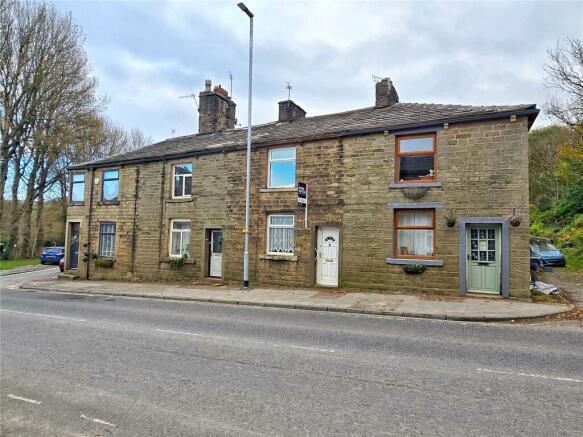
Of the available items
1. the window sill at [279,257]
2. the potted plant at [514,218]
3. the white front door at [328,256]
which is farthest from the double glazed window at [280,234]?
the potted plant at [514,218]

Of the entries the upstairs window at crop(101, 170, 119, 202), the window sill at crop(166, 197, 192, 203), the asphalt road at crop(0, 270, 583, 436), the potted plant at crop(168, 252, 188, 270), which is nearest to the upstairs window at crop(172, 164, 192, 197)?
the window sill at crop(166, 197, 192, 203)

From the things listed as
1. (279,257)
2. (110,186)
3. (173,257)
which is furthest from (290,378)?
(110,186)

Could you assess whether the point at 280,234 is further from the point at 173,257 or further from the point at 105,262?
the point at 105,262

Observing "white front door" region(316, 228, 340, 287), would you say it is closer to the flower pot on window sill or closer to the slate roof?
the slate roof

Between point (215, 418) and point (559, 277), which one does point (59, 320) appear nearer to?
point (215, 418)

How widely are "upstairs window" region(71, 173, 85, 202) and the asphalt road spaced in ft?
46.8

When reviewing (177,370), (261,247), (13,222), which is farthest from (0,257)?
(177,370)

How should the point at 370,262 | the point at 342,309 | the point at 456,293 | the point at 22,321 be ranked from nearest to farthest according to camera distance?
the point at 22,321 → the point at 342,309 → the point at 456,293 → the point at 370,262

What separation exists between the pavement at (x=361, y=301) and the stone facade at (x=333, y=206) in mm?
959

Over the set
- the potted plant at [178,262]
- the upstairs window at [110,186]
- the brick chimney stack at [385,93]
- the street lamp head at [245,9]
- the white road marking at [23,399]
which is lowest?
the white road marking at [23,399]

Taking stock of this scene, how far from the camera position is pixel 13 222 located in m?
33.1

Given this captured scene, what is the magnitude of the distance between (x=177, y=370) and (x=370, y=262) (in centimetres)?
912

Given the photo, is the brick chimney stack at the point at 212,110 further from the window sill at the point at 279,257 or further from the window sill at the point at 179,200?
the window sill at the point at 279,257

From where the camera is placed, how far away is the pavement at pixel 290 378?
3.70 meters
